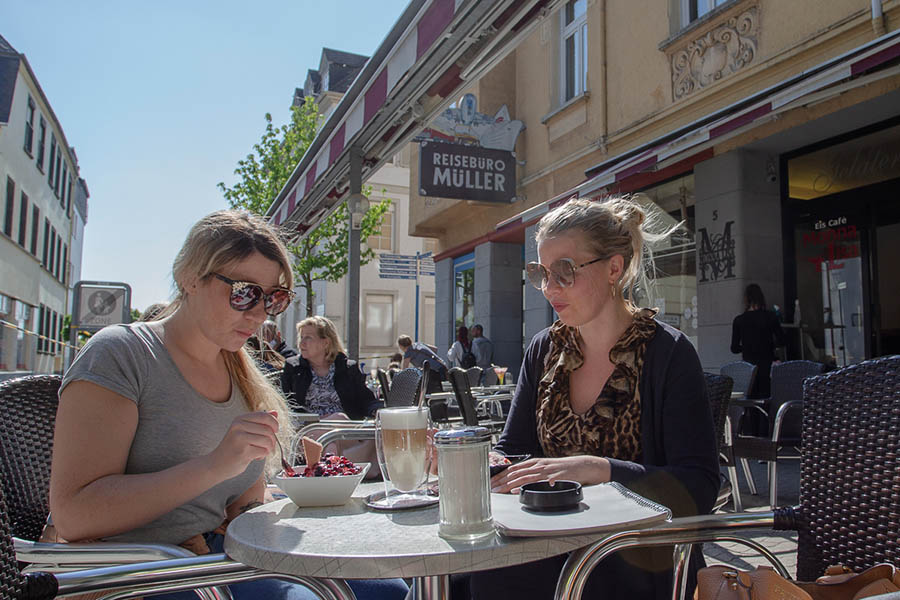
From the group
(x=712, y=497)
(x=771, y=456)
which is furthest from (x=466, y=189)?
(x=712, y=497)

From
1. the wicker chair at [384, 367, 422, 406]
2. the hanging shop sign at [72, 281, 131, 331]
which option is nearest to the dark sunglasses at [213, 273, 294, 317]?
the wicker chair at [384, 367, 422, 406]

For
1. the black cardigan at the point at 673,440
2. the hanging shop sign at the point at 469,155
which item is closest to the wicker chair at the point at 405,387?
the black cardigan at the point at 673,440

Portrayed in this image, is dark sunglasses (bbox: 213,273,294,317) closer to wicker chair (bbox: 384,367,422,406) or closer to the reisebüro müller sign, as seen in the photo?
wicker chair (bbox: 384,367,422,406)

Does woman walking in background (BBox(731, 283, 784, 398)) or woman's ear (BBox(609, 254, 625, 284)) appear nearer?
woman's ear (BBox(609, 254, 625, 284))

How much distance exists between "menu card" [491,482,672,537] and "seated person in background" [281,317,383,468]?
389 cm

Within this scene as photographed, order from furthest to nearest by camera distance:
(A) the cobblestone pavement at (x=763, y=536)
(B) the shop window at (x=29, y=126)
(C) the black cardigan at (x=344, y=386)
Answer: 1. (B) the shop window at (x=29, y=126)
2. (C) the black cardigan at (x=344, y=386)
3. (A) the cobblestone pavement at (x=763, y=536)

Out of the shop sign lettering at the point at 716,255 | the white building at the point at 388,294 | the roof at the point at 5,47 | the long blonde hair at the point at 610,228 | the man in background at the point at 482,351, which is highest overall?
the roof at the point at 5,47

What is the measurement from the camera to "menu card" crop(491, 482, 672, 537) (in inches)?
40.1

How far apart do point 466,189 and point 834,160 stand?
5187 mm

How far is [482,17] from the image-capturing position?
13.8ft

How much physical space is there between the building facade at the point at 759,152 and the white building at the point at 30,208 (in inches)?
454

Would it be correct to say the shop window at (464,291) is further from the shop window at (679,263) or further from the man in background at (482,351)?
the shop window at (679,263)

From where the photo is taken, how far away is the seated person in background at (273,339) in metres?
5.61

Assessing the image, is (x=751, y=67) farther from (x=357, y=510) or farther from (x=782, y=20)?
(x=357, y=510)
